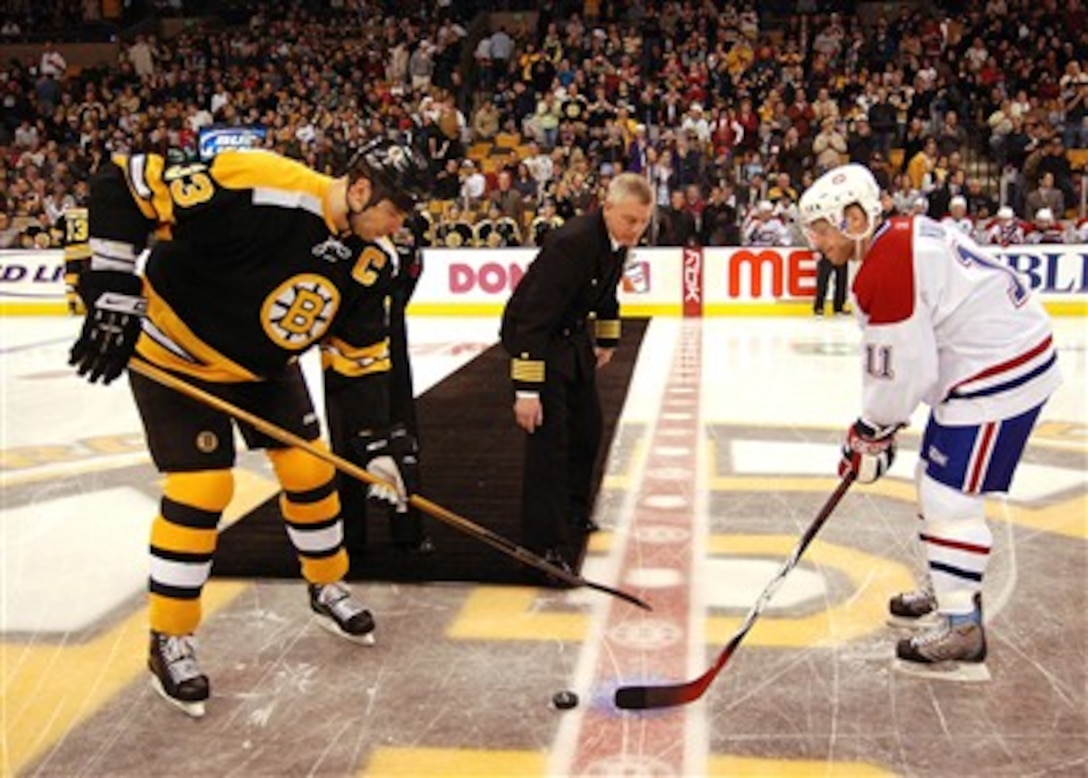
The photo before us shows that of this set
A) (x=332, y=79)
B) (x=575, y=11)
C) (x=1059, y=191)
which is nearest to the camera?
(x=1059, y=191)

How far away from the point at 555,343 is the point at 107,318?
1.68 meters

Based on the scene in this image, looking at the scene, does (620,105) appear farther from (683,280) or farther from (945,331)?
(945,331)

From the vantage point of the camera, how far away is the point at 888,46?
16406 mm

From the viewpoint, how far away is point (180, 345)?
3027 mm

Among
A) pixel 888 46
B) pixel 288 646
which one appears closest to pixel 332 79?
pixel 888 46

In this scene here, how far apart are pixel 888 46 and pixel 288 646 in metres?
15.3

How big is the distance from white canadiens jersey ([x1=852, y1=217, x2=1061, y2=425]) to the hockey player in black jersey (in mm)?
1251

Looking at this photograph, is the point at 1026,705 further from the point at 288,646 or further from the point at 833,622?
the point at 288,646

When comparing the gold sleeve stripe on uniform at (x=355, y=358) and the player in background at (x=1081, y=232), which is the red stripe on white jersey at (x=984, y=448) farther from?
the player in background at (x=1081, y=232)

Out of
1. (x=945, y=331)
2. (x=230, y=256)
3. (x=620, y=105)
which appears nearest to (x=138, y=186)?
(x=230, y=256)

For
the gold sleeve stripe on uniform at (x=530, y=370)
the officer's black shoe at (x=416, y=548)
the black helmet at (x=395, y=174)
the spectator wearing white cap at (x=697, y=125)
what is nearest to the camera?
the black helmet at (x=395, y=174)

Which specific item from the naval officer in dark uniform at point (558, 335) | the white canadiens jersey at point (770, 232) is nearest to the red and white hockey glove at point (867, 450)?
the naval officer in dark uniform at point (558, 335)

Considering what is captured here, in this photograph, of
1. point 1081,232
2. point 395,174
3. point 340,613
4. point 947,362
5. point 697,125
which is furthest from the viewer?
point 697,125

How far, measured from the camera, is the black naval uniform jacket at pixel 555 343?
3816 mm
